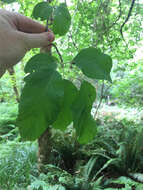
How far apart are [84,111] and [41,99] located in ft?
0.35

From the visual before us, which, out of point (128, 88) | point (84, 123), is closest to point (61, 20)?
point (84, 123)

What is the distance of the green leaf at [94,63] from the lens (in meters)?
0.41

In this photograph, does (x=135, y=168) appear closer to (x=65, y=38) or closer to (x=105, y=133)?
(x=105, y=133)

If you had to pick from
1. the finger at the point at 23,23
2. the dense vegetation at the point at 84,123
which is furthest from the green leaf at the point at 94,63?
the finger at the point at 23,23

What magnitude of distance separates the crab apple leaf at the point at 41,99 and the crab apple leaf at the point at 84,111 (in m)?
0.05

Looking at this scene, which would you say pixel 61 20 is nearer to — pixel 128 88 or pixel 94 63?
pixel 94 63

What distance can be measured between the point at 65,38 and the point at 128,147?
1.83 m

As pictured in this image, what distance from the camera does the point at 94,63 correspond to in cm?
42

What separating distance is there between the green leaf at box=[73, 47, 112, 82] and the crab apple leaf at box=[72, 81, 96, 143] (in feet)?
0.15

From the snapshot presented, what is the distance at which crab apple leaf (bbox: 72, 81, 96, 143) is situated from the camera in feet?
1.37

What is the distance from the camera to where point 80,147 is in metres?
2.88

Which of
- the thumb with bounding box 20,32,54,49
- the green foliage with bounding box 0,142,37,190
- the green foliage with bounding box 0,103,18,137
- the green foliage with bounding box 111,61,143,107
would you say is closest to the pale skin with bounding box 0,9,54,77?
the thumb with bounding box 20,32,54,49

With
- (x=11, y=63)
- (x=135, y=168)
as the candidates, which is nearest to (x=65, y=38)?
(x=11, y=63)

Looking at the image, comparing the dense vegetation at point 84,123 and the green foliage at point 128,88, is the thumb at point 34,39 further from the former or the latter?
the green foliage at point 128,88
